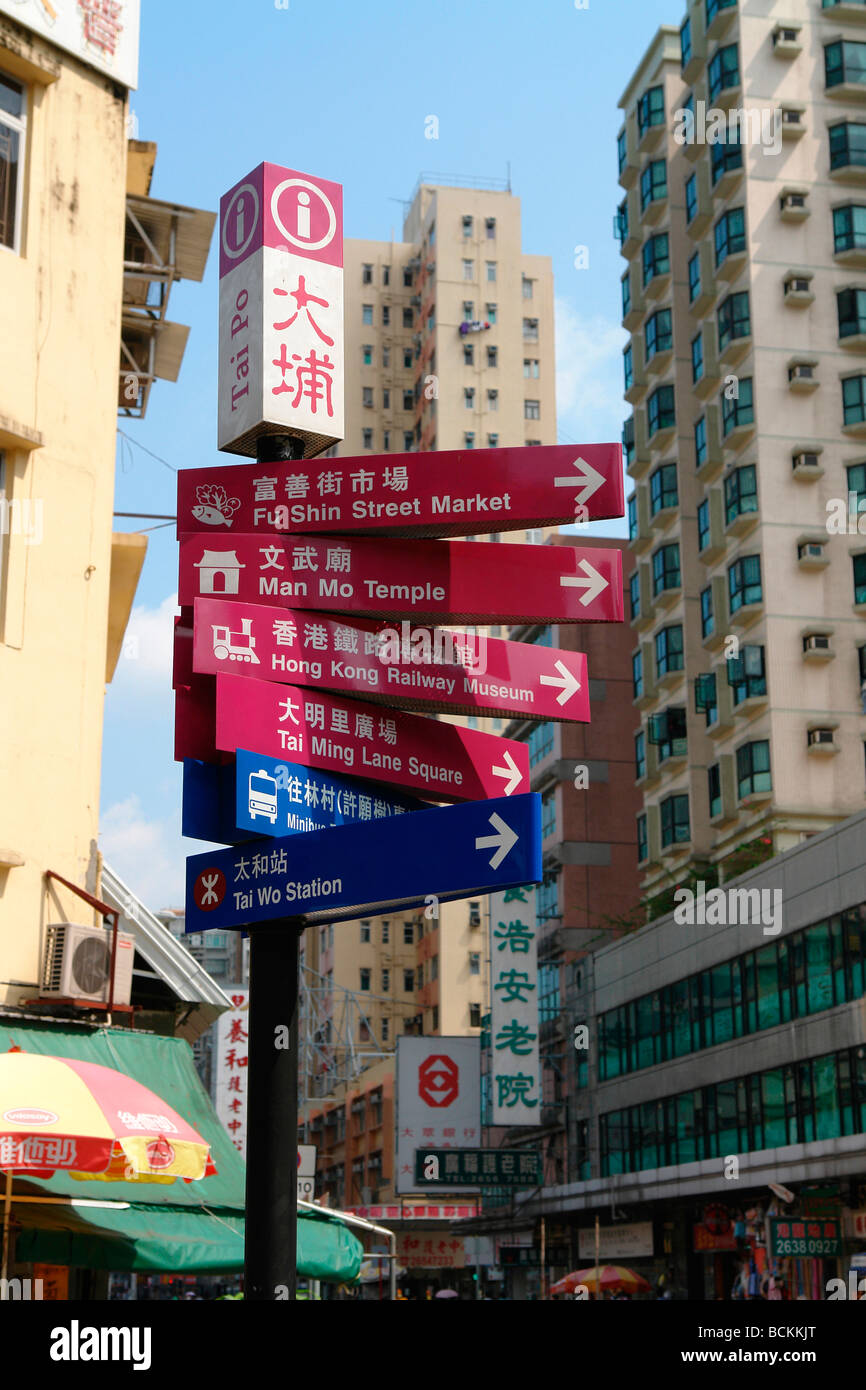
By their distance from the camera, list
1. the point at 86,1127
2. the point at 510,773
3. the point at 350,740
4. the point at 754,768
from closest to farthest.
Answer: the point at 350,740 → the point at 510,773 → the point at 86,1127 → the point at 754,768

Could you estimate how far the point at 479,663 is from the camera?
5.82 m

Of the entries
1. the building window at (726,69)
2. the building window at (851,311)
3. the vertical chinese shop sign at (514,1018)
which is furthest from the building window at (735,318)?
the vertical chinese shop sign at (514,1018)

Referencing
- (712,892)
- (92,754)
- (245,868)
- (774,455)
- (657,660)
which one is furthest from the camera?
(657,660)

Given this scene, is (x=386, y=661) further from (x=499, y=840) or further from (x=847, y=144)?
(x=847, y=144)

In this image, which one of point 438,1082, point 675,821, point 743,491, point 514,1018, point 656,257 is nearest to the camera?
point 743,491

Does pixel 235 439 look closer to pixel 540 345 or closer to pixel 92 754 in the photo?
pixel 92 754

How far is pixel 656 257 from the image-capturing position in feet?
172

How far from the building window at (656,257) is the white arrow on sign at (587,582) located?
48.7 meters

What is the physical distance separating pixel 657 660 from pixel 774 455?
877cm

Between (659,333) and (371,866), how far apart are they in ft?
161

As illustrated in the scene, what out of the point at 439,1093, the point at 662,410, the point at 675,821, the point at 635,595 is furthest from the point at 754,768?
the point at 439,1093

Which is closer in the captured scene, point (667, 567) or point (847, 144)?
point (847, 144)

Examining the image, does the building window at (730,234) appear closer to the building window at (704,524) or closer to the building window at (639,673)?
the building window at (704,524)
